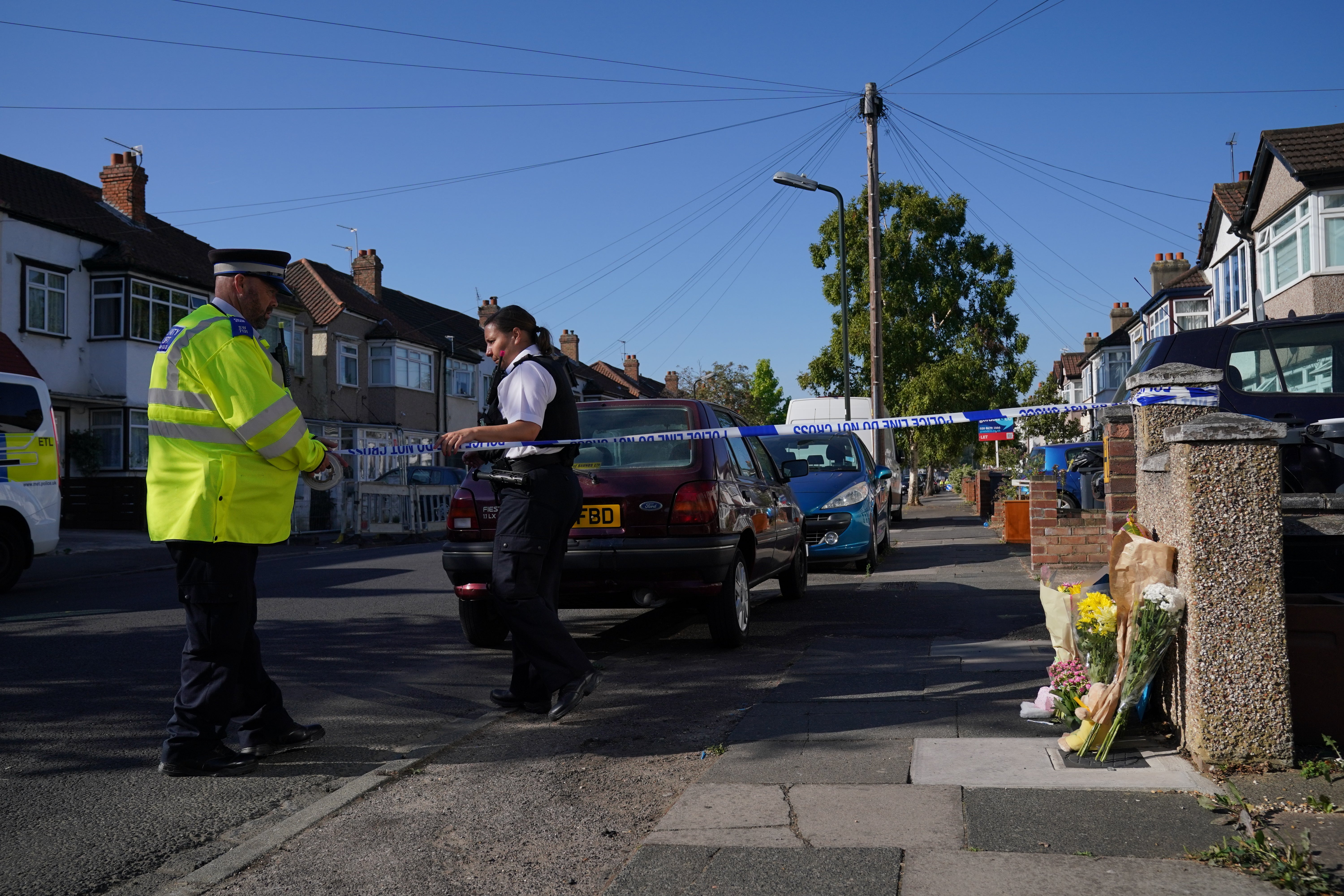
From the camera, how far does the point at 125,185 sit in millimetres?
29469

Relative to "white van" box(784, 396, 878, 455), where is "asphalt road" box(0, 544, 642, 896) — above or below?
below

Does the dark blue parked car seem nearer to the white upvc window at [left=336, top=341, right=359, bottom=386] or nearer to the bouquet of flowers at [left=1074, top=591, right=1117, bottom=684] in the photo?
the bouquet of flowers at [left=1074, top=591, right=1117, bottom=684]

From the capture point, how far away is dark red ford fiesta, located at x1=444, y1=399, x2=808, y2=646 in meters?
6.57

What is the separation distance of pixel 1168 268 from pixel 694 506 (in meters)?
48.1

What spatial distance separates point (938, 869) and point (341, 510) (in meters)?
21.8

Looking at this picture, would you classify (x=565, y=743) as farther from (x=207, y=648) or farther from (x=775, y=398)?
(x=775, y=398)

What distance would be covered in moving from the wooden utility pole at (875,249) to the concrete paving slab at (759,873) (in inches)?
668

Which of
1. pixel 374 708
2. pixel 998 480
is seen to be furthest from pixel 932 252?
pixel 374 708

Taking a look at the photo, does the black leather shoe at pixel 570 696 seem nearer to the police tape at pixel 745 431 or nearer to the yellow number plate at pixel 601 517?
the police tape at pixel 745 431

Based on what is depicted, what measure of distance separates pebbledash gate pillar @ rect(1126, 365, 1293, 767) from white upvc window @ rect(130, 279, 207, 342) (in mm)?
25819

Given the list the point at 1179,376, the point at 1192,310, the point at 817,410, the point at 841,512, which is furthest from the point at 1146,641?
the point at 1192,310

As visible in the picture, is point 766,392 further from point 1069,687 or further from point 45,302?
point 1069,687

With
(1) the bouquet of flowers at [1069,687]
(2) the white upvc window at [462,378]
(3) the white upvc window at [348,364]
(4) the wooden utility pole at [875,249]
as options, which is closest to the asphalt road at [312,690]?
(1) the bouquet of flowers at [1069,687]

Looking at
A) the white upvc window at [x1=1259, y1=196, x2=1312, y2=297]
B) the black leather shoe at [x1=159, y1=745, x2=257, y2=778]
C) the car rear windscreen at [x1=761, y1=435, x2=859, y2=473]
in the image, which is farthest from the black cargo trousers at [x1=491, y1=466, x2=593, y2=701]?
the white upvc window at [x1=1259, y1=196, x2=1312, y2=297]
